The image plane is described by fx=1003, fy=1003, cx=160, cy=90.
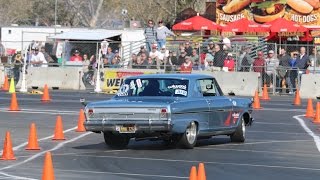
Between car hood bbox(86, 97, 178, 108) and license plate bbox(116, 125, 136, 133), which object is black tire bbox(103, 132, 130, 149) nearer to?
car hood bbox(86, 97, 178, 108)

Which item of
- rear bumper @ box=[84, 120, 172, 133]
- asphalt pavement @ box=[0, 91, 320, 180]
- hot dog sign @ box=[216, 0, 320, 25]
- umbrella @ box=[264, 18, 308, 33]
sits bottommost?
asphalt pavement @ box=[0, 91, 320, 180]

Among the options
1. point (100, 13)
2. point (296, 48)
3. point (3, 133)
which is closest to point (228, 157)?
point (3, 133)

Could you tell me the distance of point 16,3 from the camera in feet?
252

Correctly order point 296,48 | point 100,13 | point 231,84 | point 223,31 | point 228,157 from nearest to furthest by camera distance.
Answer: point 228,157
point 231,84
point 296,48
point 223,31
point 100,13

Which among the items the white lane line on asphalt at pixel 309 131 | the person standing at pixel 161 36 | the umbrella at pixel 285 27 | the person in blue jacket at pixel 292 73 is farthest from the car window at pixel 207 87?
the umbrella at pixel 285 27

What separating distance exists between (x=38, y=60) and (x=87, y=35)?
23.5 feet

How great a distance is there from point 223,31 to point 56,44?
26.7 ft

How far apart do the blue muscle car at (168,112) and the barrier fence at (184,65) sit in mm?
18052

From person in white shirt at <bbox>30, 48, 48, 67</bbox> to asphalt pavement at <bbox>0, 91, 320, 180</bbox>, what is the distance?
53.1 ft

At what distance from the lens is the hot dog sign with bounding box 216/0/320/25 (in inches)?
1939

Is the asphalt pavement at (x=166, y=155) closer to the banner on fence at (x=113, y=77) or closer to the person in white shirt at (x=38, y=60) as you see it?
the banner on fence at (x=113, y=77)

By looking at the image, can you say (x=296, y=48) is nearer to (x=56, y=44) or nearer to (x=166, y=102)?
(x=56, y=44)

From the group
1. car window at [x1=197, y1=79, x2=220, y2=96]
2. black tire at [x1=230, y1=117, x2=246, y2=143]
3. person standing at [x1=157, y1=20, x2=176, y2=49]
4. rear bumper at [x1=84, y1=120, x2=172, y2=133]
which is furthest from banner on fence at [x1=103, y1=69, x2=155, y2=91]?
rear bumper at [x1=84, y1=120, x2=172, y2=133]

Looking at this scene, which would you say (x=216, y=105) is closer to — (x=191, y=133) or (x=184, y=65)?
(x=191, y=133)
